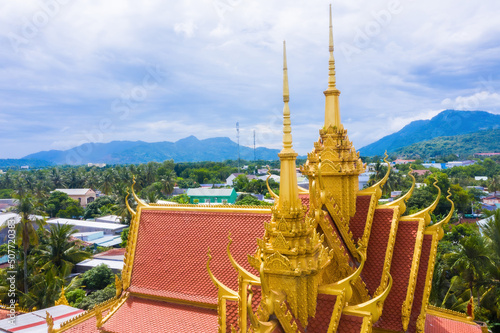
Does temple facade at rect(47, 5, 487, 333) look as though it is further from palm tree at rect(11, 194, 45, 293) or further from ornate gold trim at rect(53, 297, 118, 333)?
palm tree at rect(11, 194, 45, 293)

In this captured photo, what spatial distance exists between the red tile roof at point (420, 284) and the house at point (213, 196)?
5206 centimetres

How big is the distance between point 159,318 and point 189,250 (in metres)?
2.26

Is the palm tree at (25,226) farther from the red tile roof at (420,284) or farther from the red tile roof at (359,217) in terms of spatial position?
the red tile roof at (420,284)

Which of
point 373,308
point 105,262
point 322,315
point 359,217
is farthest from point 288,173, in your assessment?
point 105,262

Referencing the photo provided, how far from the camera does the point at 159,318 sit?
10.7 metres

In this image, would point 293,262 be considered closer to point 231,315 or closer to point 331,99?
point 231,315

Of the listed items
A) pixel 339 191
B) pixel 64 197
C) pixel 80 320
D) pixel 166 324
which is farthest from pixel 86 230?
pixel 339 191

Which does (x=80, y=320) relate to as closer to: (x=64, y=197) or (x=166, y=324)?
(x=166, y=324)

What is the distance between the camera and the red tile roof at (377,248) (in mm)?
9961

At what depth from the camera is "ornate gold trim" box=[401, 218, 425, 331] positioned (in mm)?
8859

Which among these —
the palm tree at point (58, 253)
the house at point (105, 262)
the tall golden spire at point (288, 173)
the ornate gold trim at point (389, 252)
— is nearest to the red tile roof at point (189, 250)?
the tall golden spire at point (288, 173)

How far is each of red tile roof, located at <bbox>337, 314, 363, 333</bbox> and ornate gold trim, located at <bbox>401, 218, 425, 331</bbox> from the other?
2520mm

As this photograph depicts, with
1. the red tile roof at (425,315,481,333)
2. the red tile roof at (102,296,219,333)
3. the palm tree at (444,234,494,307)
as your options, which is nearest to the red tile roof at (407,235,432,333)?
the red tile roof at (425,315,481,333)

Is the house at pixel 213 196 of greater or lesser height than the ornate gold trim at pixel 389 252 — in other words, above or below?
below
